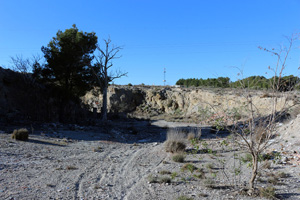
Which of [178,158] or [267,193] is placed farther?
[178,158]

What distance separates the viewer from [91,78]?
89.4ft

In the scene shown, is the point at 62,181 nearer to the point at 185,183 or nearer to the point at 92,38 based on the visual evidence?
the point at 185,183

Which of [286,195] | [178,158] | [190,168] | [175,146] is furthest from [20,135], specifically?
[286,195]

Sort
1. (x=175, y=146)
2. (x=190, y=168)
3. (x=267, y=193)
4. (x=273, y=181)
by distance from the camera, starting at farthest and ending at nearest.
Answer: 1. (x=175, y=146)
2. (x=190, y=168)
3. (x=273, y=181)
4. (x=267, y=193)

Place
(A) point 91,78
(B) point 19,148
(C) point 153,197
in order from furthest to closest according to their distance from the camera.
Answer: (A) point 91,78
(B) point 19,148
(C) point 153,197

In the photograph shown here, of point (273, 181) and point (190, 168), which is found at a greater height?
point (190, 168)

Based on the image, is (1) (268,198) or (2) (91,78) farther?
→ (2) (91,78)

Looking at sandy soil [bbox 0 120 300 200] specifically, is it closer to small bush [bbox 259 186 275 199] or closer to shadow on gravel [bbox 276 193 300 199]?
shadow on gravel [bbox 276 193 300 199]

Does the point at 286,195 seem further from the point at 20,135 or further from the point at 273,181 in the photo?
the point at 20,135

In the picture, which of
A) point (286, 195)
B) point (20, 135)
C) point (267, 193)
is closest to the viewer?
point (267, 193)

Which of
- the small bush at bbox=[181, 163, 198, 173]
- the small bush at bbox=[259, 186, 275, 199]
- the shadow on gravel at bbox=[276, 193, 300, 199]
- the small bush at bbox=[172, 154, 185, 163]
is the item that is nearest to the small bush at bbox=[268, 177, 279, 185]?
the shadow on gravel at bbox=[276, 193, 300, 199]

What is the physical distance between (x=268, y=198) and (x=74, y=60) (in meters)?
23.3

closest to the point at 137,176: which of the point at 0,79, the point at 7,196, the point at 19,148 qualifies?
the point at 7,196

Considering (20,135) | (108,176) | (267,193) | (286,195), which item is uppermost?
(20,135)
